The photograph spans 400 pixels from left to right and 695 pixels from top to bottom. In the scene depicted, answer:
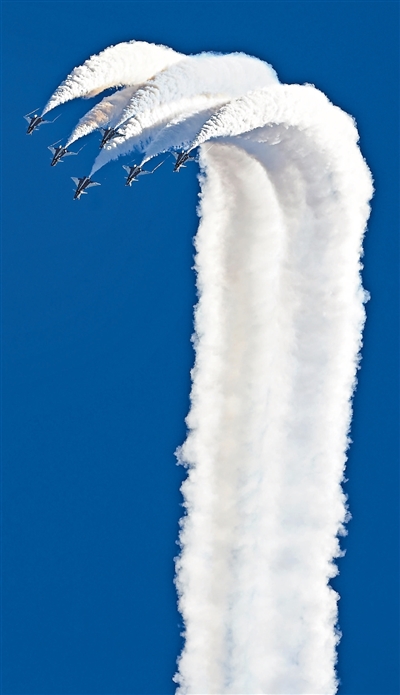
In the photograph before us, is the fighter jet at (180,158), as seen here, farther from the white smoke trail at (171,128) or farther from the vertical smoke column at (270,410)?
the vertical smoke column at (270,410)

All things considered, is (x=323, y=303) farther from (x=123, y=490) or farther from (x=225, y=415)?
(x=123, y=490)

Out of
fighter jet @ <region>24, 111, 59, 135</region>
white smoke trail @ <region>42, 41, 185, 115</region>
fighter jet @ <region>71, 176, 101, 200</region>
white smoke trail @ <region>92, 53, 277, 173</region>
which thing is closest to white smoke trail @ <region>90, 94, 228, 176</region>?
white smoke trail @ <region>92, 53, 277, 173</region>

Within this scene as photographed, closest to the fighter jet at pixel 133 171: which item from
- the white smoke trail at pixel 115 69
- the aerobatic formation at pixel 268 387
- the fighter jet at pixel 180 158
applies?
the aerobatic formation at pixel 268 387

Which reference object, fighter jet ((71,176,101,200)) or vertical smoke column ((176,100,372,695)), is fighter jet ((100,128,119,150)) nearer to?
fighter jet ((71,176,101,200))

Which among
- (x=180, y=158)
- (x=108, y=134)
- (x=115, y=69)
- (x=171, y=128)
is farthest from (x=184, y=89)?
(x=108, y=134)

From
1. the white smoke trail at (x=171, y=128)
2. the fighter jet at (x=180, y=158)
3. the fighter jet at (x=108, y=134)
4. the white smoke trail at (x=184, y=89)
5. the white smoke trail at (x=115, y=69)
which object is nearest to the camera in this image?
the white smoke trail at (x=184, y=89)

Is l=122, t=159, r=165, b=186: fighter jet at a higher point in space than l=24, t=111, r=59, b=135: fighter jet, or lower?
lower

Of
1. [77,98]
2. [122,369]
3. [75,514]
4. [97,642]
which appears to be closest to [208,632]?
[97,642]
